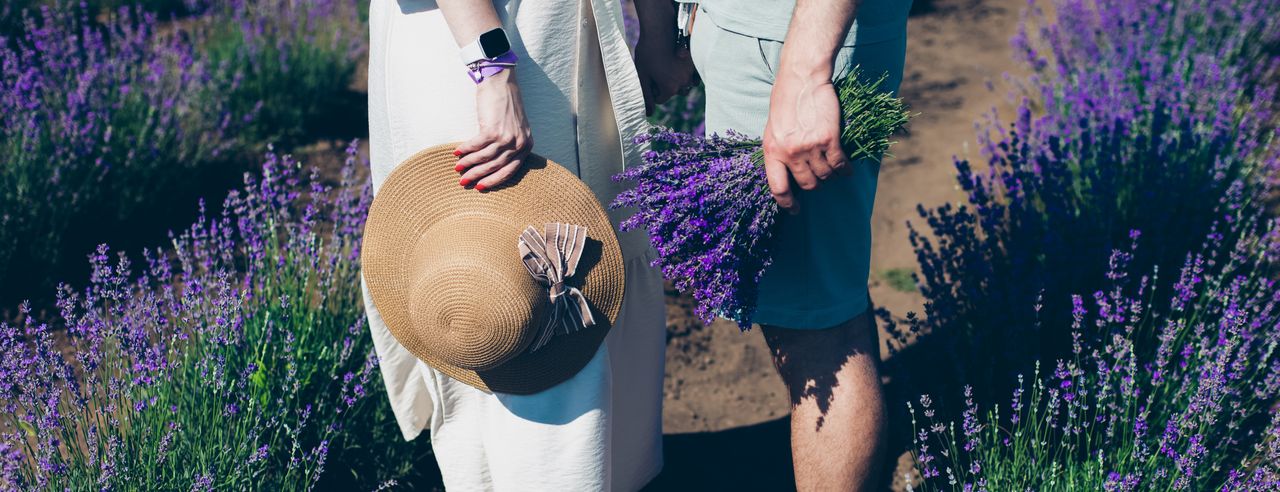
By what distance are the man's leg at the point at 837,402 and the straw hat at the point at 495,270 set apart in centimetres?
44

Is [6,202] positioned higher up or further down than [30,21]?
further down

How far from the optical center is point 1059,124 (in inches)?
156

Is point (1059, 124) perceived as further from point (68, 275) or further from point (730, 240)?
point (68, 275)

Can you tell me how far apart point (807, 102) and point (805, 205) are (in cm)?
29

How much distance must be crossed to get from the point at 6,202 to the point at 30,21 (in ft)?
2.65

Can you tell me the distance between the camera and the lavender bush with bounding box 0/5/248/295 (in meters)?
3.46

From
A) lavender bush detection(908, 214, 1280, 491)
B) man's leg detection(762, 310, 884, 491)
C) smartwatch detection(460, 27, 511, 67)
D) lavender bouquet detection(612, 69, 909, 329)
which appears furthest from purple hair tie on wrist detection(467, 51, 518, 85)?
lavender bush detection(908, 214, 1280, 491)

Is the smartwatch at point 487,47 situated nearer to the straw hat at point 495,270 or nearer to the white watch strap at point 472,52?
the white watch strap at point 472,52

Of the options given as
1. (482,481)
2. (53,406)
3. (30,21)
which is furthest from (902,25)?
(30,21)

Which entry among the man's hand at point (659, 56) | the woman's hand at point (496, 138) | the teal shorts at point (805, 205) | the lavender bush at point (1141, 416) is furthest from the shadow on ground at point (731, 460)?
the woman's hand at point (496, 138)

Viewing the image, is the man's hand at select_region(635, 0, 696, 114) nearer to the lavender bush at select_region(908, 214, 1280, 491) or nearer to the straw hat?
the straw hat

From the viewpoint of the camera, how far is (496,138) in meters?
1.98

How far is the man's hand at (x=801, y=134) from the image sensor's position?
72.8 inches

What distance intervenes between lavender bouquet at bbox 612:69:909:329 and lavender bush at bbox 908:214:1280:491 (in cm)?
48
